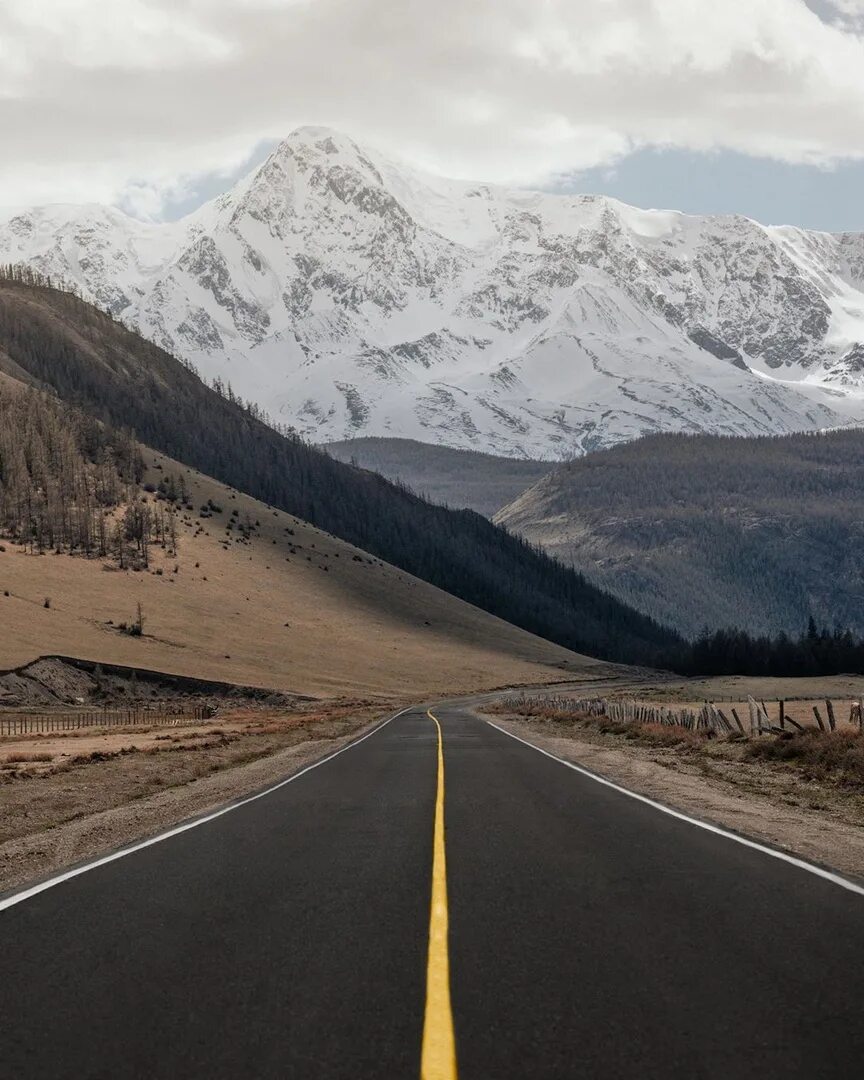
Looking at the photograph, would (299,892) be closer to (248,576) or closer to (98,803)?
(98,803)

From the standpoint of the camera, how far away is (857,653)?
Result: 594 feet

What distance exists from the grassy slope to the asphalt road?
90.9 meters

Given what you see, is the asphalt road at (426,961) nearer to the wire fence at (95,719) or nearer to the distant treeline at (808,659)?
the wire fence at (95,719)

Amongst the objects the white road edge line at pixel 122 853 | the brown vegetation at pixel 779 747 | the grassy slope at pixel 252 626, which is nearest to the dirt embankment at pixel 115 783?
the white road edge line at pixel 122 853

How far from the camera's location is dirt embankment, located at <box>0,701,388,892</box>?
16625 millimetres

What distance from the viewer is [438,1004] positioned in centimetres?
761

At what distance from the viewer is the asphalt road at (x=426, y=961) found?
6.71m

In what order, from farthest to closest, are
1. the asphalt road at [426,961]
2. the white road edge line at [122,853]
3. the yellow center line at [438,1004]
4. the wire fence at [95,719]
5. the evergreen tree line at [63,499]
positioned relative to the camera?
the evergreen tree line at [63,499]
the wire fence at [95,719]
the white road edge line at [122,853]
the asphalt road at [426,961]
the yellow center line at [438,1004]

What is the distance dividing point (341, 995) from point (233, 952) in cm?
157

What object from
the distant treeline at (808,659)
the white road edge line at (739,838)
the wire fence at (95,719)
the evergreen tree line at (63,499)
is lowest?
the wire fence at (95,719)

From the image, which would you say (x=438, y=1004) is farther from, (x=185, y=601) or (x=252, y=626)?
(x=185, y=601)

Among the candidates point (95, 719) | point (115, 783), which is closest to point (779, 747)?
point (115, 783)

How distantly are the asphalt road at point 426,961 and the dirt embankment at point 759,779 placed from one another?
5.35ft

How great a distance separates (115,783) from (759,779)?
1456 cm
